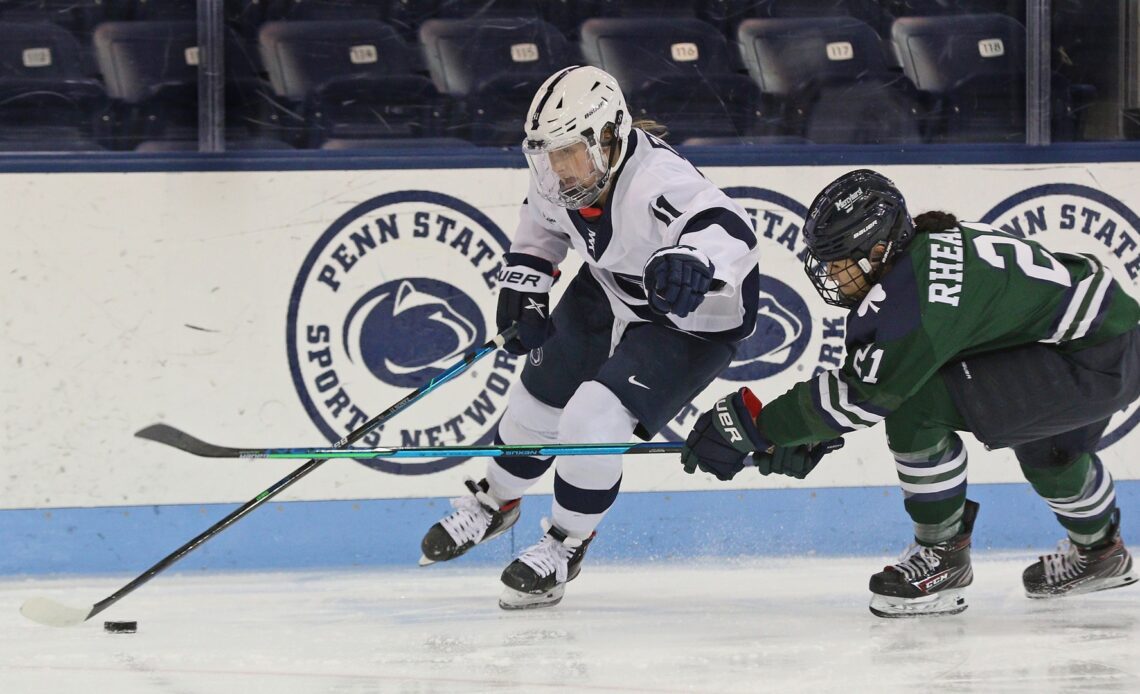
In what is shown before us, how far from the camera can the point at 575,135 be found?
273cm

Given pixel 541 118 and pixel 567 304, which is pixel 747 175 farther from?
pixel 541 118

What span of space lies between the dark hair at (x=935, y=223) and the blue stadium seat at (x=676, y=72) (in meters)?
1.26

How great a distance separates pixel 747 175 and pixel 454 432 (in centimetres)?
106

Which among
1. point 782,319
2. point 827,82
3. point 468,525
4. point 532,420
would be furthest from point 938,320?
point 827,82

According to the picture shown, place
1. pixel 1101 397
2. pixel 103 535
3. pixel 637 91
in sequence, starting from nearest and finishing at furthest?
pixel 1101 397 → pixel 103 535 → pixel 637 91

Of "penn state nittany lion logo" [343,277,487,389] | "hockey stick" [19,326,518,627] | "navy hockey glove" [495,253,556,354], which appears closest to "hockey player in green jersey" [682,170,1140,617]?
"navy hockey glove" [495,253,556,354]

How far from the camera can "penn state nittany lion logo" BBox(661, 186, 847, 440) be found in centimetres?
385

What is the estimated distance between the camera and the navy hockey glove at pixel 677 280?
98.3 inches

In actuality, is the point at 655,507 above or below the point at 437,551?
below

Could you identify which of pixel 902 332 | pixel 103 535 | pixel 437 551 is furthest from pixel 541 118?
pixel 103 535

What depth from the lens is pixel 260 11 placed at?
152 inches

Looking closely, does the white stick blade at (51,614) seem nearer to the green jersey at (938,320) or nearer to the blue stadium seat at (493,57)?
the green jersey at (938,320)

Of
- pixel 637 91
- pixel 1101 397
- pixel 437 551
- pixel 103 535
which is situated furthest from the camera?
pixel 637 91

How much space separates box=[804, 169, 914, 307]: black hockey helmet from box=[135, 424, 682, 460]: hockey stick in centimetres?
49
